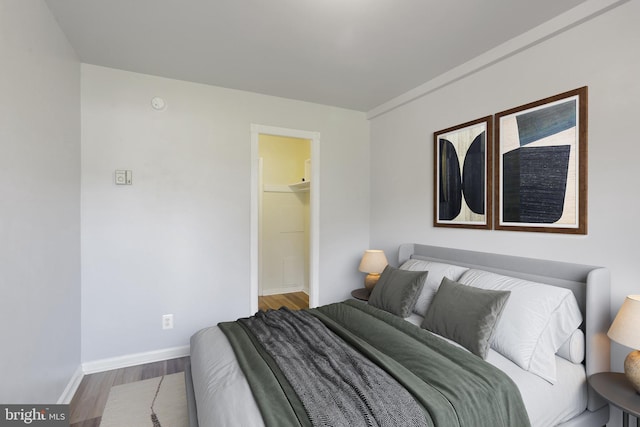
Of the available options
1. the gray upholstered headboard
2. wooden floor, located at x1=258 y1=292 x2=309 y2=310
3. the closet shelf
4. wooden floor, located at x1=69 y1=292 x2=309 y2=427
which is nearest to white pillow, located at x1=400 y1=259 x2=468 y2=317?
the gray upholstered headboard

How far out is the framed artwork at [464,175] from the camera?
8.11ft

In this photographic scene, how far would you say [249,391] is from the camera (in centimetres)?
141

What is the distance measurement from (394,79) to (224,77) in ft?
5.28

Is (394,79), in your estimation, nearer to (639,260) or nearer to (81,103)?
(639,260)

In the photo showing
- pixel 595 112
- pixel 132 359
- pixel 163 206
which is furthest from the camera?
pixel 163 206

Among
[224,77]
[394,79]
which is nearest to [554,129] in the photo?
[394,79]

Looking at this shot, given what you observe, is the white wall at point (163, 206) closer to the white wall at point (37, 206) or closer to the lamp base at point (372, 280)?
the white wall at point (37, 206)

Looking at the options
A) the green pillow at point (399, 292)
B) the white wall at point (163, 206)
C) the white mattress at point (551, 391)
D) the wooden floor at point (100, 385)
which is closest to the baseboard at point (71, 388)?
the wooden floor at point (100, 385)

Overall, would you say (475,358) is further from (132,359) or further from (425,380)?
(132,359)

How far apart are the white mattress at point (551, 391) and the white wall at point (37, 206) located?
2444mm

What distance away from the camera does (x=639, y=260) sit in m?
1.67

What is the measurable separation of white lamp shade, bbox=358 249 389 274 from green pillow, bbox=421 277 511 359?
3.75ft

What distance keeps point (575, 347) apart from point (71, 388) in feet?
11.2

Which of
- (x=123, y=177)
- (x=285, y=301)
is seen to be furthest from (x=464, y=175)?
(x=285, y=301)
